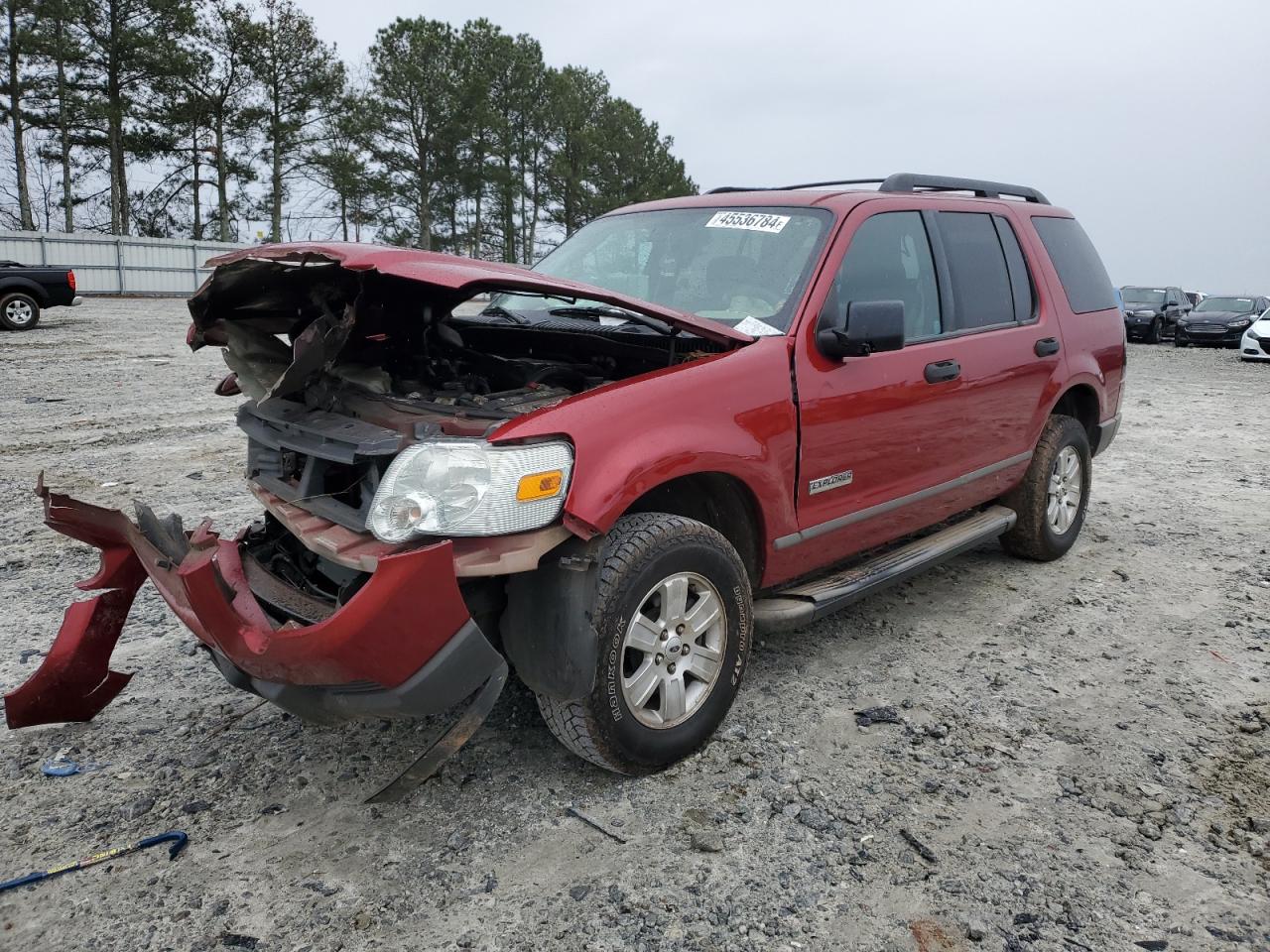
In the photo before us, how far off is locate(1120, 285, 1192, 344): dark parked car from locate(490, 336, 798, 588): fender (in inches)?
1025

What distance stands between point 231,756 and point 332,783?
1.34 feet

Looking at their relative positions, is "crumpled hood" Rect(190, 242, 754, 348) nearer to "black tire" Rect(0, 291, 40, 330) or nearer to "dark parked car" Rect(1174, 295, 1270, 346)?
"black tire" Rect(0, 291, 40, 330)

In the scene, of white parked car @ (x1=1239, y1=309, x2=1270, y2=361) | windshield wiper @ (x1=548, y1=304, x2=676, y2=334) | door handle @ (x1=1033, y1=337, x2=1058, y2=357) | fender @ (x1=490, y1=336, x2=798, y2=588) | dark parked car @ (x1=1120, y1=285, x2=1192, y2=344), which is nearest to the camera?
fender @ (x1=490, y1=336, x2=798, y2=588)

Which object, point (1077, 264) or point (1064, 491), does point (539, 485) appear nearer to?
point (1064, 491)

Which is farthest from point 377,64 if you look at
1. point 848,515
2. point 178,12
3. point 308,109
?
point 848,515

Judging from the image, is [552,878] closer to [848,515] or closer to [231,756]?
[231,756]

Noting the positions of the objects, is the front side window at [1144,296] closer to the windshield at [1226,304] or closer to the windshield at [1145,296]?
the windshield at [1145,296]

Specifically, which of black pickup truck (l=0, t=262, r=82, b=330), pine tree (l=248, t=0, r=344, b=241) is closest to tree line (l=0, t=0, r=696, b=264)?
pine tree (l=248, t=0, r=344, b=241)

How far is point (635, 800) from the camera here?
291 centimetres

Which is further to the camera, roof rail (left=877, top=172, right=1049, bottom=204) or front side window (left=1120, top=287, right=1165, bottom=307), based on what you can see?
front side window (left=1120, top=287, right=1165, bottom=307)

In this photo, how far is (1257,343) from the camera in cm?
1977

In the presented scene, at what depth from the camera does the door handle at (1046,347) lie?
15.5ft

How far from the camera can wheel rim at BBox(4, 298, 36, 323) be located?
628 inches

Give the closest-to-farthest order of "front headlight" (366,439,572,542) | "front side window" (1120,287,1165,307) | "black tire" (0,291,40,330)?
"front headlight" (366,439,572,542) < "black tire" (0,291,40,330) < "front side window" (1120,287,1165,307)
